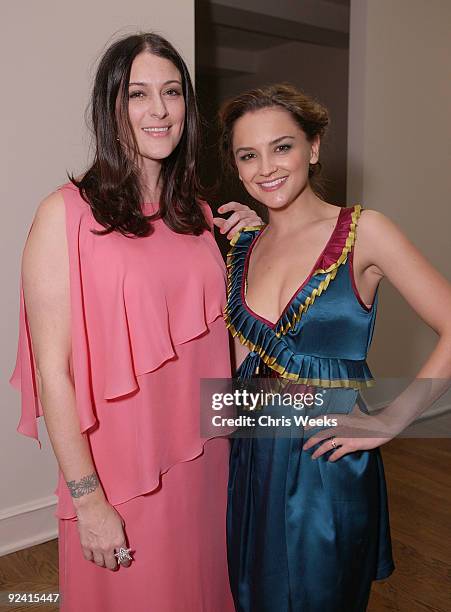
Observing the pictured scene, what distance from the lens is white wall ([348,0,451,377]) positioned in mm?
4531

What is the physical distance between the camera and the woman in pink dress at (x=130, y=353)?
160cm

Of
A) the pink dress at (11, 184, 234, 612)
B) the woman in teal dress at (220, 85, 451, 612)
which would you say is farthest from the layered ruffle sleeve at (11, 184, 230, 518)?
the woman in teal dress at (220, 85, 451, 612)

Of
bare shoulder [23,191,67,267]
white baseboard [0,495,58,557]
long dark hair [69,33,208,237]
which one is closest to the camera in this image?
bare shoulder [23,191,67,267]

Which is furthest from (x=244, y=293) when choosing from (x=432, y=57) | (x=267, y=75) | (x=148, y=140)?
(x=267, y=75)

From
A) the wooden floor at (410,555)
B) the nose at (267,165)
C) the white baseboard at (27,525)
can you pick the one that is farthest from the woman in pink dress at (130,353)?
the white baseboard at (27,525)

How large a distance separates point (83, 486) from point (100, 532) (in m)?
0.13

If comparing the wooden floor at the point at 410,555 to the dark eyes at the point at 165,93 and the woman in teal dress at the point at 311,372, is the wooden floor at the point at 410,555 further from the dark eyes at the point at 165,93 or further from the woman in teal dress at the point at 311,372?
the dark eyes at the point at 165,93

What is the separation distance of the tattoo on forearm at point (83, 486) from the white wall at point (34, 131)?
1.55 m

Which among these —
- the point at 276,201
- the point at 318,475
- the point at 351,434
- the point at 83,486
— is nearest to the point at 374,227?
the point at 276,201

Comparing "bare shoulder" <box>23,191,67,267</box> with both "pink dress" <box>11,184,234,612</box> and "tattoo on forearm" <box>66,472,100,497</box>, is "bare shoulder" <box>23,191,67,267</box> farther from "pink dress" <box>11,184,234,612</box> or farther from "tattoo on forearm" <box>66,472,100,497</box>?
"tattoo on forearm" <box>66,472,100,497</box>

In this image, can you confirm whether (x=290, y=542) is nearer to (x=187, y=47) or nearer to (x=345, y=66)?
(x=187, y=47)

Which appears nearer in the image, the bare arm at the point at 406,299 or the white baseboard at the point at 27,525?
the bare arm at the point at 406,299

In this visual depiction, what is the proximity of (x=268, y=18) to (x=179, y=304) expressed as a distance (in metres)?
5.03

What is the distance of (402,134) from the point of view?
4742 millimetres
